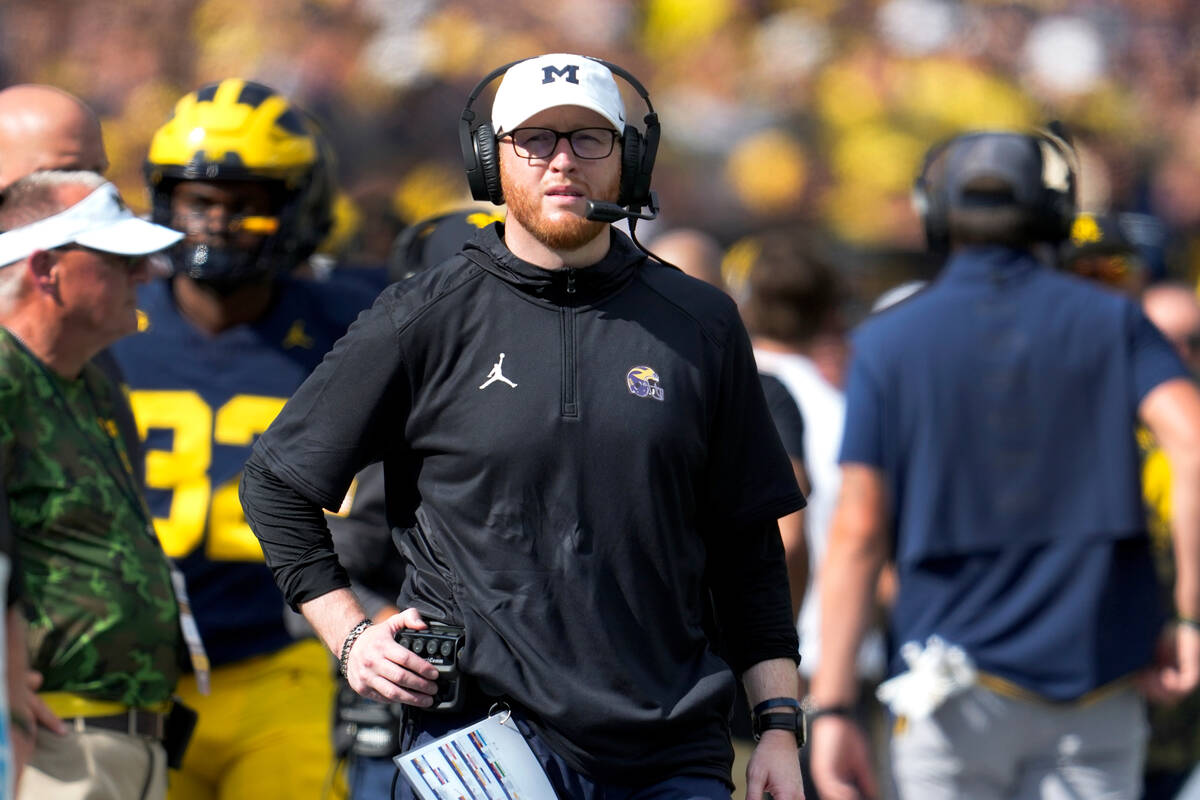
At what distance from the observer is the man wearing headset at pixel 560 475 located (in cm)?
317

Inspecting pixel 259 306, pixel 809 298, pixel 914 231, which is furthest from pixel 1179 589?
pixel 914 231

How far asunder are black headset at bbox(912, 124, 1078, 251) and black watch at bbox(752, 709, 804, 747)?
2.00 meters

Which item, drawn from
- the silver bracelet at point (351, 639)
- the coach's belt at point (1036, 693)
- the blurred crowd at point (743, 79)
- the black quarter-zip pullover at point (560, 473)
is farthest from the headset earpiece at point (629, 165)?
the blurred crowd at point (743, 79)

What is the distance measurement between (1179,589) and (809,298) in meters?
1.83

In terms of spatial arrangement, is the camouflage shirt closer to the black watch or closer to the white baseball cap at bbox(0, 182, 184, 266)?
the white baseball cap at bbox(0, 182, 184, 266)

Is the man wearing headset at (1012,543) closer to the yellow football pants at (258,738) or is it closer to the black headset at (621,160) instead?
the yellow football pants at (258,738)

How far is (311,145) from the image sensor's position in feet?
18.7

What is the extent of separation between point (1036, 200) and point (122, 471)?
253cm

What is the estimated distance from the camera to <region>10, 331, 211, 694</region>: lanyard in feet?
13.1

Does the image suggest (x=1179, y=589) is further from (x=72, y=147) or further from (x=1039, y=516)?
(x=72, y=147)

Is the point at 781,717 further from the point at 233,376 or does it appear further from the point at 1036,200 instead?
the point at 233,376

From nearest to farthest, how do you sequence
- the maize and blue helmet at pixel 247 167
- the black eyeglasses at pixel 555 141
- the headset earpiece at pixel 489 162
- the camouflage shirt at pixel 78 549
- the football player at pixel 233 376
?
1. the black eyeglasses at pixel 555 141
2. the headset earpiece at pixel 489 162
3. the camouflage shirt at pixel 78 549
4. the football player at pixel 233 376
5. the maize and blue helmet at pixel 247 167

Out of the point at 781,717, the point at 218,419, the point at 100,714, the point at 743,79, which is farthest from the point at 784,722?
the point at 743,79

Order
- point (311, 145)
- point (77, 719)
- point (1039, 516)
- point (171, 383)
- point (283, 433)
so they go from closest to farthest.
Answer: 1. point (283, 433)
2. point (77, 719)
3. point (1039, 516)
4. point (171, 383)
5. point (311, 145)
